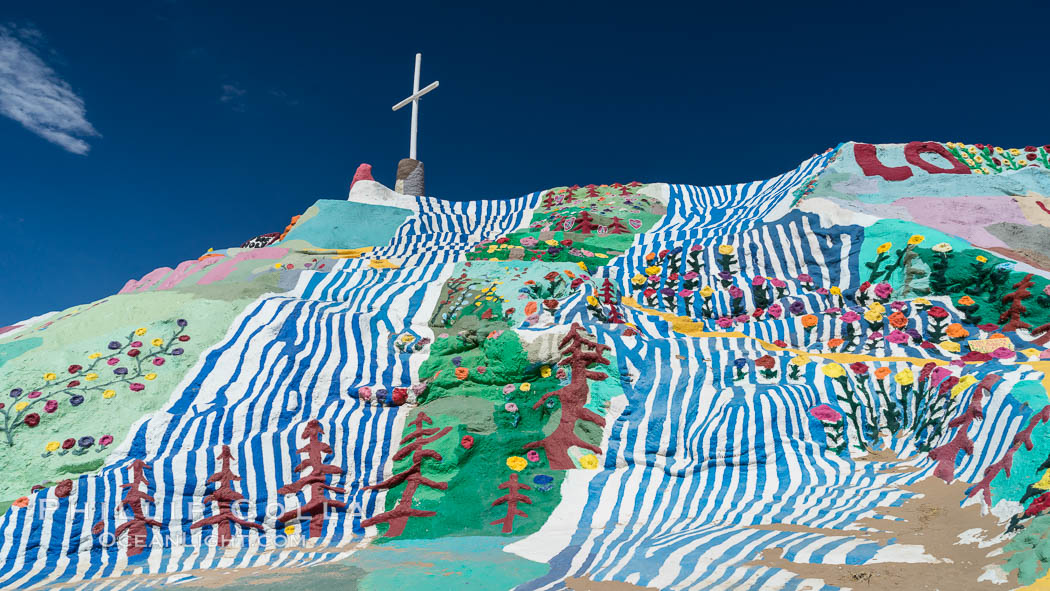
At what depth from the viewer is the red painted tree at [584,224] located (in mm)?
11922

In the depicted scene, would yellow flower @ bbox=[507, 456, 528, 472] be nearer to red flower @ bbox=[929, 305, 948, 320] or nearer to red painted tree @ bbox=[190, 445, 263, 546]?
red painted tree @ bbox=[190, 445, 263, 546]

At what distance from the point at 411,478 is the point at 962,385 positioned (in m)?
4.55

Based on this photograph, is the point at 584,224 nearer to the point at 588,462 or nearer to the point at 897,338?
the point at 897,338

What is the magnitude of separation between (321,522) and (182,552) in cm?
100

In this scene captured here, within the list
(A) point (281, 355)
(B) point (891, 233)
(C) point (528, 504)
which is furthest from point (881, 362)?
(A) point (281, 355)

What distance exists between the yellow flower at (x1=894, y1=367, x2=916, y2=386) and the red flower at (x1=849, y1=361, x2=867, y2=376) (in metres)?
0.26

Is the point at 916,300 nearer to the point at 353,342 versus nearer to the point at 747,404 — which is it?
the point at 747,404

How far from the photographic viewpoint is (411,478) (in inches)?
232

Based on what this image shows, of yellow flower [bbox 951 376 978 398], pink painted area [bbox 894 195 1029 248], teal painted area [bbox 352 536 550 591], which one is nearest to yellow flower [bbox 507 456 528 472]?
teal painted area [bbox 352 536 550 591]

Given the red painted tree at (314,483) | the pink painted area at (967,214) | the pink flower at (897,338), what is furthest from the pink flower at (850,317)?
the red painted tree at (314,483)

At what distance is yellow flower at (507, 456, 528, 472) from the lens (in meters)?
5.93

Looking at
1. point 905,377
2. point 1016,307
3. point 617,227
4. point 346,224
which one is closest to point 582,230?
point 617,227

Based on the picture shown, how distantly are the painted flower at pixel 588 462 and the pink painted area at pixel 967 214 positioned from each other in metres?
6.13

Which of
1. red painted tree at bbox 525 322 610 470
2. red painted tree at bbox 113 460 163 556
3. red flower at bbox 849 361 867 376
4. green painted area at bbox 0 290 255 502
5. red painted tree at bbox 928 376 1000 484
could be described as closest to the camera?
red painted tree at bbox 928 376 1000 484
